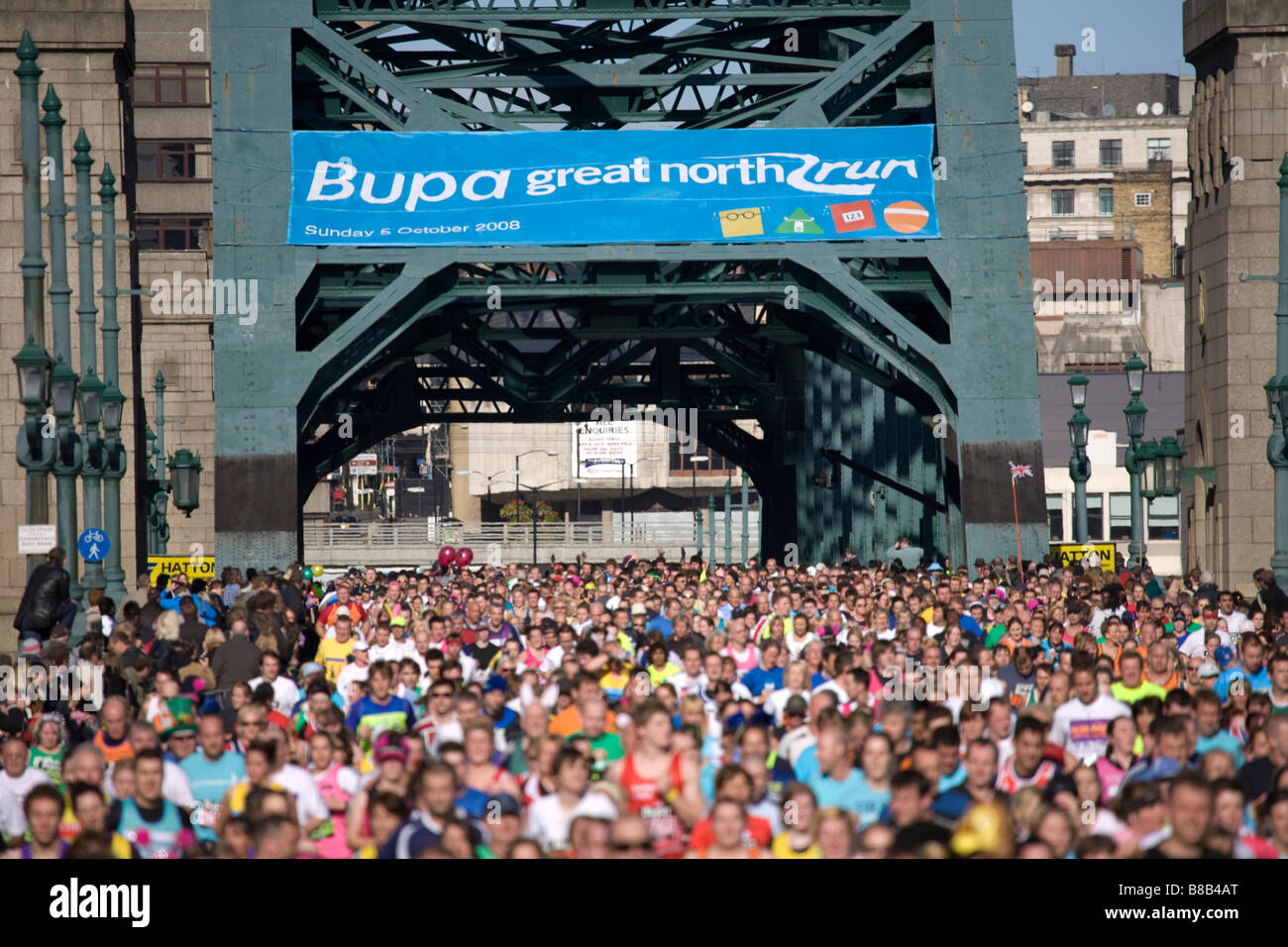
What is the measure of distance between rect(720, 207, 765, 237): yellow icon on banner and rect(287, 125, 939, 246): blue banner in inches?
0.7

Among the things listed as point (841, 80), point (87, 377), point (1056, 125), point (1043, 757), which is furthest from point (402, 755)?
point (1056, 125)

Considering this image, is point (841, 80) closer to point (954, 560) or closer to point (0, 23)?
point (954, 560)

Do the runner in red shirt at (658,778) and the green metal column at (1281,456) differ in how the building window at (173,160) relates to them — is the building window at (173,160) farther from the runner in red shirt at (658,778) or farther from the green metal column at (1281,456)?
the runner in red shirt at (658,778)

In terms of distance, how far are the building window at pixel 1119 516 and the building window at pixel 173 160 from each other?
3813cm

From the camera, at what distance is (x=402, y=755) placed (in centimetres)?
1048

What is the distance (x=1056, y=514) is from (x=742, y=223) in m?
52.5

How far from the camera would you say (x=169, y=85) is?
6650cm

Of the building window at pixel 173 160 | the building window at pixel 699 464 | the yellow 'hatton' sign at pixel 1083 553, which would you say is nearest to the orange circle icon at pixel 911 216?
the yellow 'hatton' sign at pixel 1083 553

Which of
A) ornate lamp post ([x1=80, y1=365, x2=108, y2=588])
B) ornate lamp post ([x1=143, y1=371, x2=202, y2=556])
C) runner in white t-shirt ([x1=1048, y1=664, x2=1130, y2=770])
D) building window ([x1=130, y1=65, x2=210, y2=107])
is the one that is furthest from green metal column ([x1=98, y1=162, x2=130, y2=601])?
building window ([x1=130, y1=65, x2=210, y2=107])

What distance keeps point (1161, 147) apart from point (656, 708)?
339ft

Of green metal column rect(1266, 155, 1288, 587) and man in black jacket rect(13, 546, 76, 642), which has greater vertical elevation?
green metal column rect(1266, 155, 1288, 587)

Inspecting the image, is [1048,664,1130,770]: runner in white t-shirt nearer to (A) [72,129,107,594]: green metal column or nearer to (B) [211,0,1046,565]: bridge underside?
(A) [72,129,107,594]: green metal column

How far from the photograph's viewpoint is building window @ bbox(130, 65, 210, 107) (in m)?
66.2

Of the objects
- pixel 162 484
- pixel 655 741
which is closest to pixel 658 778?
pixel 655 741
